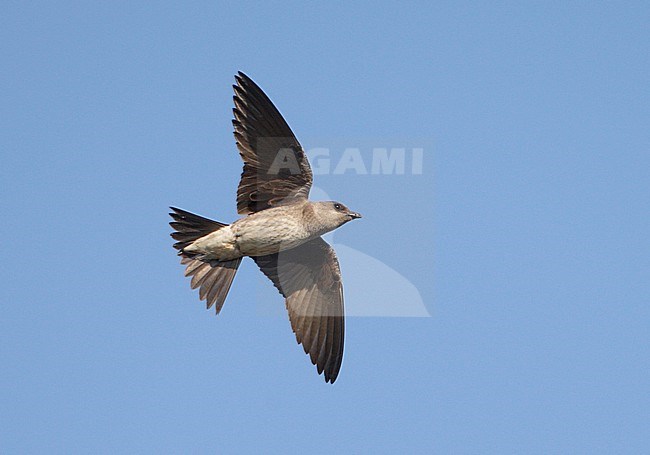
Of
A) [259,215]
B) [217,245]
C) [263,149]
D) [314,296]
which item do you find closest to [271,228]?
[259,215]

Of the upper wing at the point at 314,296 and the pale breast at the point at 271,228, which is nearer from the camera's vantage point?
the pale breast at the point at 271,228

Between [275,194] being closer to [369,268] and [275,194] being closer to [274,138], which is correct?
[274,138]

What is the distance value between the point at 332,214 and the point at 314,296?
1.63m

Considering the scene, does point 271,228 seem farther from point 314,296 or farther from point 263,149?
point 314,296

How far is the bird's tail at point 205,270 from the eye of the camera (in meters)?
15.7

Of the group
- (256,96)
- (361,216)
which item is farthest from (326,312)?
(256,96)

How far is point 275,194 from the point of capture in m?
15.6

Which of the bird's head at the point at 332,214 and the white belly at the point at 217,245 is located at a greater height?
the bird's head at the point at 332,214

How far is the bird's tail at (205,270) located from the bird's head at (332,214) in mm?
1190

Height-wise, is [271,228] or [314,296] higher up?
[271,228]

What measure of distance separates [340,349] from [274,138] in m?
3.00

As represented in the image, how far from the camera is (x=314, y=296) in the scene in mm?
16844

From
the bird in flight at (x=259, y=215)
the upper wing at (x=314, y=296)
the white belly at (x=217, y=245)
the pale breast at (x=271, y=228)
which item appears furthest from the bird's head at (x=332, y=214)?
the white belly at (x=217, y=245)

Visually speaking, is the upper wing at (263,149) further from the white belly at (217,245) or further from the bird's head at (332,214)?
the white belly at (217,245)
